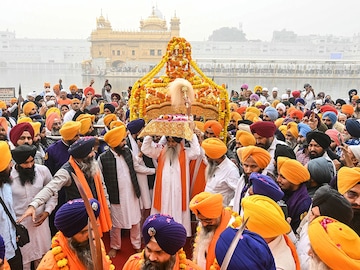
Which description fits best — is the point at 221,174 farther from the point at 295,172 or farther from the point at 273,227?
the point at 273,227

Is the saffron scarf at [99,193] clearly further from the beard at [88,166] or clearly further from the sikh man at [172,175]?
the sikh man at [172,175]

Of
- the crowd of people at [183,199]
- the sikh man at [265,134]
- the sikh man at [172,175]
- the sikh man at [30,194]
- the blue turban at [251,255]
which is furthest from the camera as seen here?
the sikh man at [265,134]

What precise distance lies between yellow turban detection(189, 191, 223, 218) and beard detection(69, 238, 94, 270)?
66 cm

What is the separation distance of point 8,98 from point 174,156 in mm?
6588

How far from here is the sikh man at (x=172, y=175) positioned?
133 inches

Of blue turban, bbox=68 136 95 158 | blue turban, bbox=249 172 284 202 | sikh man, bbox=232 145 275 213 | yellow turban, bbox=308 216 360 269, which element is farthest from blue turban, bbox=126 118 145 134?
yellow turban, bbox=308 216 360 269

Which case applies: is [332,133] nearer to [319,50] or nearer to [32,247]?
[32,247]

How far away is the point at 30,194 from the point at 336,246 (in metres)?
2.19

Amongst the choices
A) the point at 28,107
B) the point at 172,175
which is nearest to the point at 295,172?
the point at 172,175

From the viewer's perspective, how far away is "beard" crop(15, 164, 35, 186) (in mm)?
2592

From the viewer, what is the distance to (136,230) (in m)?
3.60

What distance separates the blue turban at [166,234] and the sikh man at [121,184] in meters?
1.65

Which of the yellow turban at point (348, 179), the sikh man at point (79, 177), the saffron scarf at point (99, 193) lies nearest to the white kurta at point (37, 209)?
the sikh man at point (79, 177)

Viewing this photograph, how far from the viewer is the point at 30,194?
2607mm
